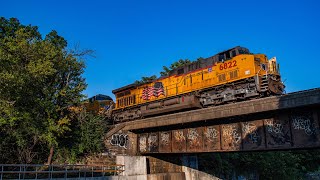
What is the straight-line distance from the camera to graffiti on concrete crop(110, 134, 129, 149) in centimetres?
1989

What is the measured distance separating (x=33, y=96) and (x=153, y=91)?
11.1m

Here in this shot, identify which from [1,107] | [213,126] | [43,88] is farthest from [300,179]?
[1,107]

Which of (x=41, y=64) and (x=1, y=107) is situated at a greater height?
(x=41, y=64)

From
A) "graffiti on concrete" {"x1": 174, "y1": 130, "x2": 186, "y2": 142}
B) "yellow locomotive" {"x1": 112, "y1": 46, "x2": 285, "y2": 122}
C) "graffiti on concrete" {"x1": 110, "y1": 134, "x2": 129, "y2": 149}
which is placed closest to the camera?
"graffiti on concrete" {"x1": 174, "y1": 130, "x2": 186, "y2": 142}

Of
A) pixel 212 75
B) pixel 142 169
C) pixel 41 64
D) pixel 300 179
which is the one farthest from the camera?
pixel 300 179

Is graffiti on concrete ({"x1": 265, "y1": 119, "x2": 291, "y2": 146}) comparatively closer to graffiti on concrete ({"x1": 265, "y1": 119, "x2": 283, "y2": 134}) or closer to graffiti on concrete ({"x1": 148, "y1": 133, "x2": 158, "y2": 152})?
graffiti on concrete ({"x1": 265, "y1": 119, "x2": 283, "y2": 134})

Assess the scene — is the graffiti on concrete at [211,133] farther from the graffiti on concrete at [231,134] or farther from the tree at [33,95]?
the tree at [33,95]

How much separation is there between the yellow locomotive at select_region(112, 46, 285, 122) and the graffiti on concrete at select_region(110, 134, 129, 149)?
397 cm

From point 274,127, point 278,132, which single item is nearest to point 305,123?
point 278,132

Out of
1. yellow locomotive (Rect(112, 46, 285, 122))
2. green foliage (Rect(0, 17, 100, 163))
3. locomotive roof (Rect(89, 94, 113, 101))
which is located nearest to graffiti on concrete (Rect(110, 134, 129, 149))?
green foliage (Rect(0, 17, 100, 163))

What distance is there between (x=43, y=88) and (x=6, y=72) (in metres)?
3.21

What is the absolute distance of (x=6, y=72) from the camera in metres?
14.2

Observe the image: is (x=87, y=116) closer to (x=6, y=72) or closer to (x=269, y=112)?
(x=6, y=72)

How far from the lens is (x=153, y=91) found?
24.9 meters
